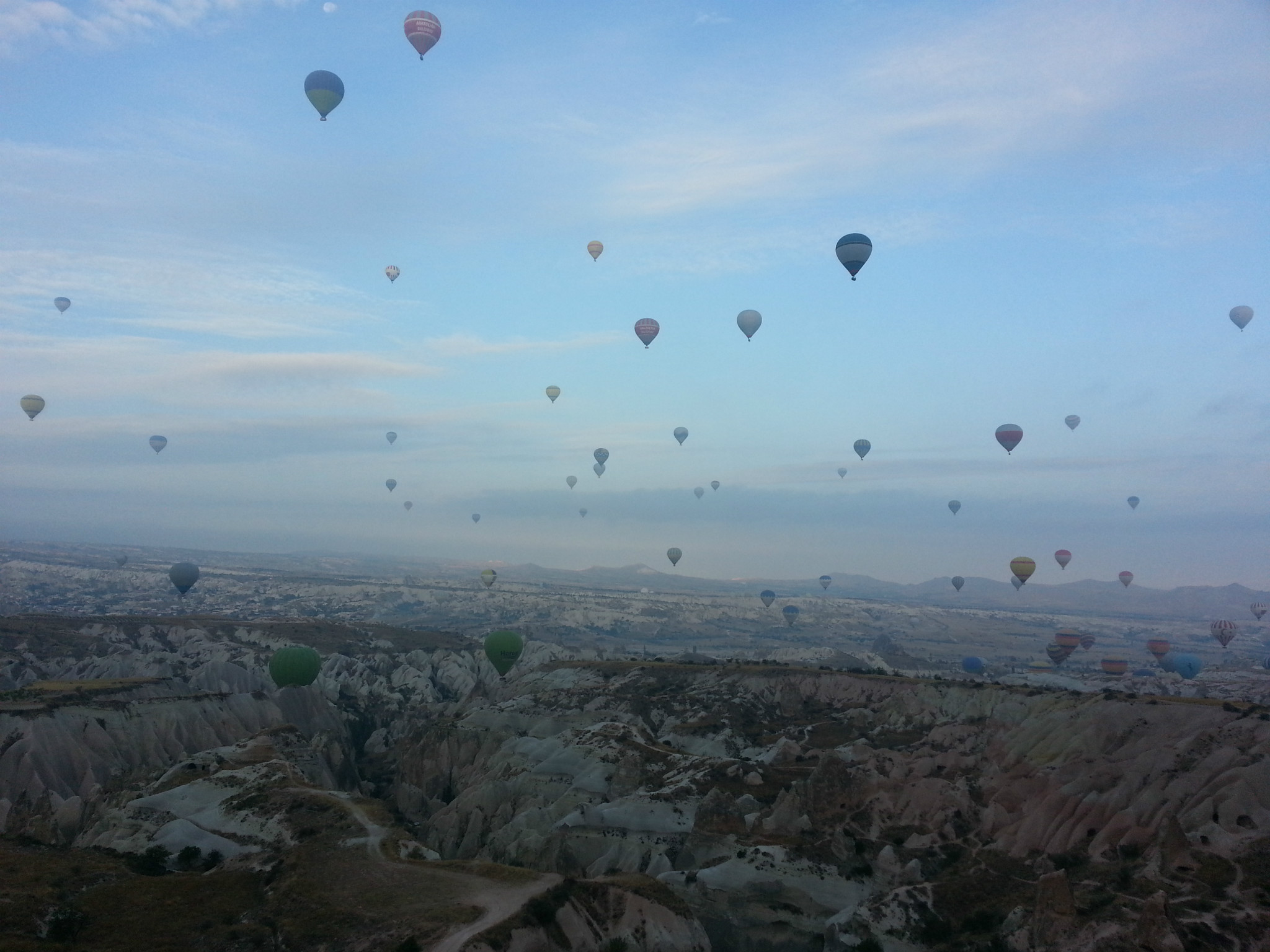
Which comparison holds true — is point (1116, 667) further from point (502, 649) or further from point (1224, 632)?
point (502, 649)

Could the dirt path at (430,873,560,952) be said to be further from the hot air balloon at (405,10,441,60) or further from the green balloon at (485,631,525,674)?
the hot air balloon at (405,10,441,60)

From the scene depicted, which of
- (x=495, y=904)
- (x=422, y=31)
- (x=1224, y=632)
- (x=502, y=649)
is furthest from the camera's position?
(x=1224, y=632)

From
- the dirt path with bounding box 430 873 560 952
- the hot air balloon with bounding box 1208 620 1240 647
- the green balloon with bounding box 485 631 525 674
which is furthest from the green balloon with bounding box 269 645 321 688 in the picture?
the hot air balloon with bounding box 1208 620 1240 647

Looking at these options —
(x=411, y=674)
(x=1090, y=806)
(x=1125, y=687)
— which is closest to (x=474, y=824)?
(x=1090, y=806)

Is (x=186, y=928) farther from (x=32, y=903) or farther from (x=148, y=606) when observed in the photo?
(x=148, y=606)

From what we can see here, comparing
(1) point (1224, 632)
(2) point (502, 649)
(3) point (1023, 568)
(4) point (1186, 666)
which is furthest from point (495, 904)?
(1) point (1224, 632)

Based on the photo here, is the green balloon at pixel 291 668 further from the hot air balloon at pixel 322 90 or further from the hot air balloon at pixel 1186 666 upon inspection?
the hot air balloon at pixel 1186 666
